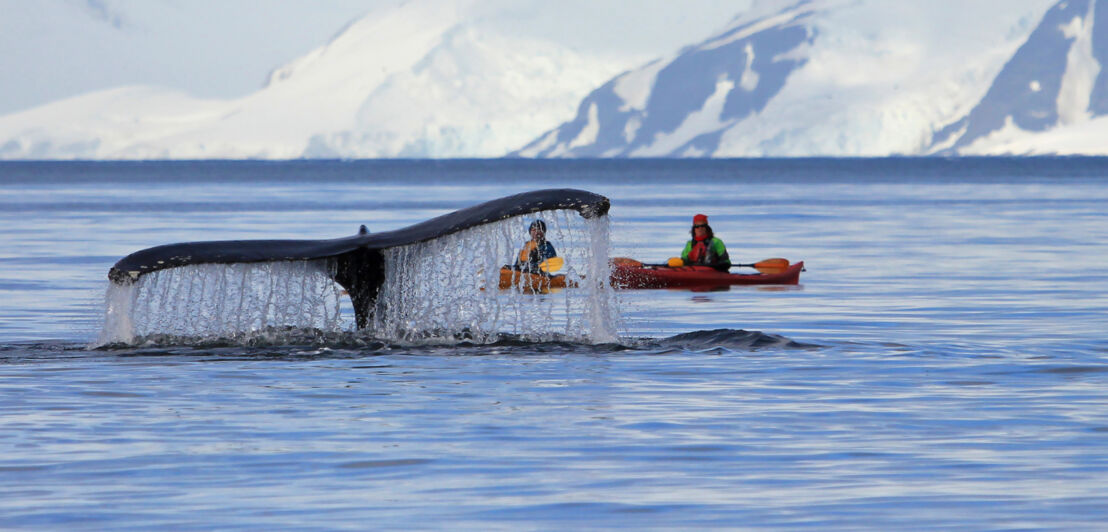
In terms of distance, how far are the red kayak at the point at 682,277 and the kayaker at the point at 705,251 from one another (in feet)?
0.45

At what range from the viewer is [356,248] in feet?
37.8

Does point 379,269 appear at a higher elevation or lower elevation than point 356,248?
lower

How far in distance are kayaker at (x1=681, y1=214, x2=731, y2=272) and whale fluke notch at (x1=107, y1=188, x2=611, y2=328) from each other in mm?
11894

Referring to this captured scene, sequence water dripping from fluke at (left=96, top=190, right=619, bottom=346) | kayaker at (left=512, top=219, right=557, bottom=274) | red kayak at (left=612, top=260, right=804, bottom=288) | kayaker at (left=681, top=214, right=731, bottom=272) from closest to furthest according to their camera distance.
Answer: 1. water dripping from fluke at (left=96, top=190, right=619, bottom=346)
2. kayaker at (left=512, top=219, right=557, bottom=274)
3. red kayak at (left=612, top=260, right=804, bottom=288)
4. kayaker at (left=681, top=214, right=731, bottom=272)

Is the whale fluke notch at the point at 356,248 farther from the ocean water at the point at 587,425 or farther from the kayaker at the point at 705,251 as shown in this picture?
the kayaker at the point at 705,251

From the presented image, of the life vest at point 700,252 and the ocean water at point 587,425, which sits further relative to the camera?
the life vest at point 700,252

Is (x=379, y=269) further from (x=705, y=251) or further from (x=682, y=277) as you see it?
(x=705, y=251)

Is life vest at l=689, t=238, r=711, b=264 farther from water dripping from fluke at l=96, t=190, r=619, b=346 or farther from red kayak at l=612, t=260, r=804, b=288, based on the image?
water dripping from fluke at l=96, t=190, r=619, b=346

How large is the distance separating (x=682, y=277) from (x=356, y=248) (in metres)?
12.2

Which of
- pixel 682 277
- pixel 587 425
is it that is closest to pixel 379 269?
pixel 587 425

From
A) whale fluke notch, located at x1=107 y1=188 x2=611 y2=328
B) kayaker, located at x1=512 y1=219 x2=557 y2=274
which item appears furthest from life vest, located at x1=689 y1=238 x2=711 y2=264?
whale fluke notch, located at x1=107 y1=188 x2=611 y2=328

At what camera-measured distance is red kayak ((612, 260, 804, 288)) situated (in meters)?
23.3

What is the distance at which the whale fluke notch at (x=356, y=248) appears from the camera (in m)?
10.7

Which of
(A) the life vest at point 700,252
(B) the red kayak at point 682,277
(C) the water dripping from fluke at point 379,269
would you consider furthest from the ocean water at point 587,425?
(A) the life vest at point 700,252
